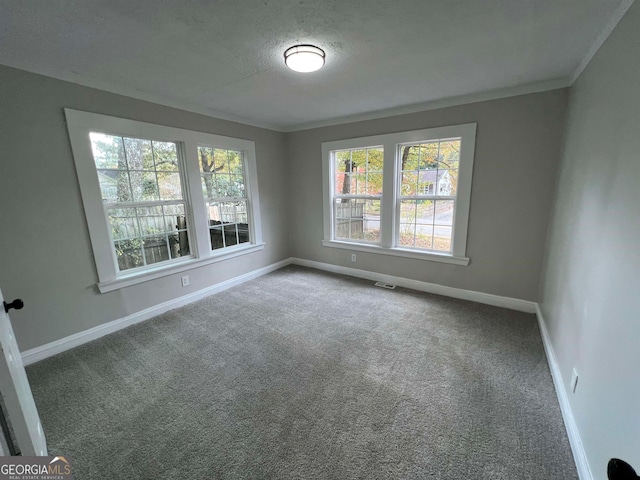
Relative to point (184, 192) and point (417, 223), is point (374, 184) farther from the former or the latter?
point (184, 192)

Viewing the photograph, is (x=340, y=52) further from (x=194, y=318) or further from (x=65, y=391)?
(x=65, y=391)

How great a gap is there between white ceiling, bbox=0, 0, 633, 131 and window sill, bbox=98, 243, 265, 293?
1831 mm

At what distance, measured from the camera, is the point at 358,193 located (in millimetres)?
4020

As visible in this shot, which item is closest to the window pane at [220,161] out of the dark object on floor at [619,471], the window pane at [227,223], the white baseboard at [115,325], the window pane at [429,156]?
the window pane at [227,223]

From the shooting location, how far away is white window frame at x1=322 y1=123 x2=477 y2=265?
3.01 metres

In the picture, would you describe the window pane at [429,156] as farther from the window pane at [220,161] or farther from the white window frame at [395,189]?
the window pane at [220,161]

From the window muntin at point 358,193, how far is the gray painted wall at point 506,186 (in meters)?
0.43

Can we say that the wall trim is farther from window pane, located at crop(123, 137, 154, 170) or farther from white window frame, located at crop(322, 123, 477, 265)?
window pane, located at crop(123, 137, 154, 170)

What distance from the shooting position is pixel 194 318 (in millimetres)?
2943

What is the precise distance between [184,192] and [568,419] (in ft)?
12.9

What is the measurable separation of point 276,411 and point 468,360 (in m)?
1.59

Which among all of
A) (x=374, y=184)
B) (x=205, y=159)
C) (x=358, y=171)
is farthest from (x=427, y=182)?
(x=205, y=159)

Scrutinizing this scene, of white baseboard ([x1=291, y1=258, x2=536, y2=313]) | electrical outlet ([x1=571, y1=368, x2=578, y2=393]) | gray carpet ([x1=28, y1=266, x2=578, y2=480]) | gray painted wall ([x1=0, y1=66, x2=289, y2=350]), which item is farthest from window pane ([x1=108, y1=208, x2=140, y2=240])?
electrical outlet ([x1=571, y1=368, x2=578, y2=393])

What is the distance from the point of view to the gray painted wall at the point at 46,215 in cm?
202
